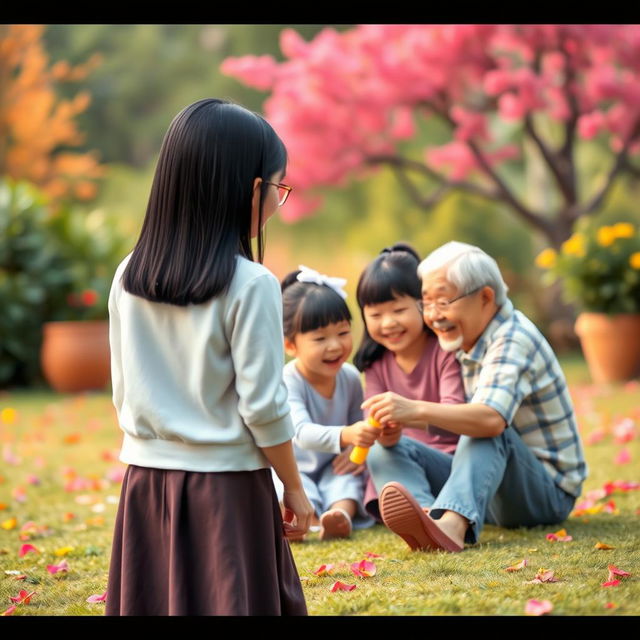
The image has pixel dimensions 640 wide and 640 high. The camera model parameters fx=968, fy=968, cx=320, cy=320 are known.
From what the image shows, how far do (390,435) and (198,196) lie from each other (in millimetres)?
1105

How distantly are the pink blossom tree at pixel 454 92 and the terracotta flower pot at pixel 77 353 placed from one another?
3033 mm

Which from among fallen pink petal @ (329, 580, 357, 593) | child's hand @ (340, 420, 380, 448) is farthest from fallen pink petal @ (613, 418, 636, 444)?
fallen pink petal @ (329, 580, 357, 593)

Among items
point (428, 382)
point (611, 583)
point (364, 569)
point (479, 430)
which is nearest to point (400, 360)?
point (428, 382)

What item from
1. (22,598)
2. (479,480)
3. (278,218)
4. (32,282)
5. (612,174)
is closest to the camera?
(22,598)

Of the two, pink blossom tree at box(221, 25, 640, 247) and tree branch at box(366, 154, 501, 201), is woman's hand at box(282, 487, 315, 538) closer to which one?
pink blossom tree at box(221, 25, 640, 247)

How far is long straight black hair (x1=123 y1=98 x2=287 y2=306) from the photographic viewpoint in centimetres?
187

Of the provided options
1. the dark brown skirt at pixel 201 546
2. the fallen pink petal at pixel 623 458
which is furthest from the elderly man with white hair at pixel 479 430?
the fallen pink petal at pixel 623 458

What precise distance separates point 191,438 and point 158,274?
0.32m

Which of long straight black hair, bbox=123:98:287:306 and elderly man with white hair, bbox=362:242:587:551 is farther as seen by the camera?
elderly man with white hair, bbox=362:242:587:551

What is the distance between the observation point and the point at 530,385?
2.73 m

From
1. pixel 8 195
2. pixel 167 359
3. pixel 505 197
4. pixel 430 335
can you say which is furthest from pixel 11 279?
pixel 167 359

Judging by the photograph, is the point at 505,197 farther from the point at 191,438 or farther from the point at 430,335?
the point at 191,438

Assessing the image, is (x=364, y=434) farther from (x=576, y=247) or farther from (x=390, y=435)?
(x=576, y=247)

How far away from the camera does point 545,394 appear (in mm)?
2787
